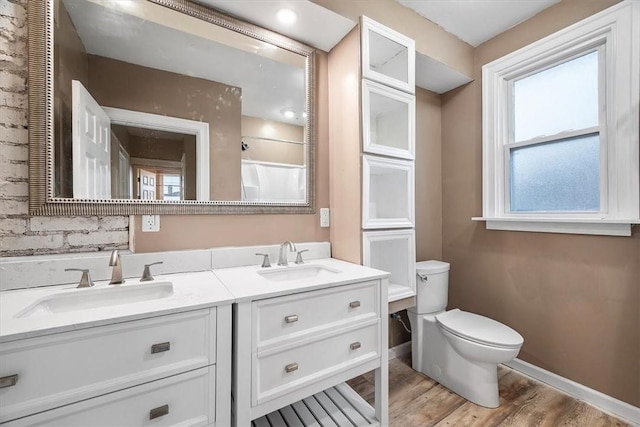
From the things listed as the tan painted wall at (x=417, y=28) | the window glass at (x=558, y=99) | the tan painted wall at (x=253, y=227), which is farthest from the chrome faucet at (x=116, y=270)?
the window glass at (x=558, y=99)

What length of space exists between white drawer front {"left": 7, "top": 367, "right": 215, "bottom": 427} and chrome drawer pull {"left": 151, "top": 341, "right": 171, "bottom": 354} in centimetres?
10

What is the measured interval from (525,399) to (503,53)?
2398 mm

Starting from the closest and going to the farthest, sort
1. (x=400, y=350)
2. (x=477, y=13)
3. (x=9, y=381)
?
(x=9, y=381) < (x=477, y=13) < (x=400, y=350)

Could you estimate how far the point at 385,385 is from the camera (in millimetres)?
1367

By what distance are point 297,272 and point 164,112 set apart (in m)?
1.08

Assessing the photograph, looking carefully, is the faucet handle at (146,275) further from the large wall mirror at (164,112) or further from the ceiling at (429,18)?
the ceiling at (429,18)

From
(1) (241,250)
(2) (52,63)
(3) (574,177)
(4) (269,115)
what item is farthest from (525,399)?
(2) (52,63)

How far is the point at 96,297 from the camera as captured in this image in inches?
42.0

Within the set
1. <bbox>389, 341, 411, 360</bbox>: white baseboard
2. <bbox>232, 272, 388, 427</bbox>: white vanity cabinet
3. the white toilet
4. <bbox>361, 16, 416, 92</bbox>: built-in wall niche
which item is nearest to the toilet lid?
the white toilet

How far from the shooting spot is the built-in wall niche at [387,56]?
159 centimetres

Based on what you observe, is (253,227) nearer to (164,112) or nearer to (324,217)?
(324,217)

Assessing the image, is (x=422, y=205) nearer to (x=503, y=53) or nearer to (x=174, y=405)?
(x=503, y=53)

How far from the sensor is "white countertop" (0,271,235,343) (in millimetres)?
724

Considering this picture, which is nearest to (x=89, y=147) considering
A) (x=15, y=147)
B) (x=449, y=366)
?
(x=15, y=147)
